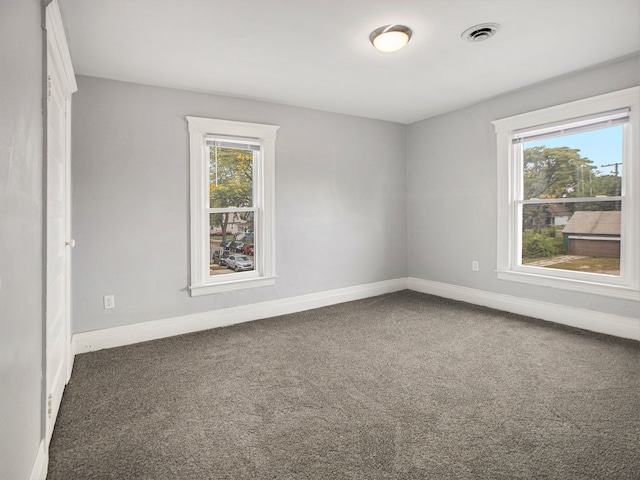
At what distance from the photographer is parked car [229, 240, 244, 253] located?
4133mm

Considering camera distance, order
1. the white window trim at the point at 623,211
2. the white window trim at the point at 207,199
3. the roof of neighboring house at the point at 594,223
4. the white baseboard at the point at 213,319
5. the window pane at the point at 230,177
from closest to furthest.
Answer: the white window trim at the point at 623,211 → the white baseboard at the point at 213,319 → the roof of neighboring house at the point at 594,223 → the white window trim at the point at 207,199 → the window pane at the point at 230,177

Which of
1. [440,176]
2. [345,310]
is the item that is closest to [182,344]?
[345,310]

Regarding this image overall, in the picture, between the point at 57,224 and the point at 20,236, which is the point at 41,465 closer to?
the point at 20,236

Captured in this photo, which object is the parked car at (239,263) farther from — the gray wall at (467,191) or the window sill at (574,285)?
the window sill at (574,285)

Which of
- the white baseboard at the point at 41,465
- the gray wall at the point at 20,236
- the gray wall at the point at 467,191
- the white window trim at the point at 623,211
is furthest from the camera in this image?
the gray wall at the point at 467,191

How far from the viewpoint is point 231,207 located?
402 centimetres

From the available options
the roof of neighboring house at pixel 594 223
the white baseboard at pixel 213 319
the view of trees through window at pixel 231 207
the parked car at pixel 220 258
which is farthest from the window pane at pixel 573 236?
the parked car at pixel 220 258

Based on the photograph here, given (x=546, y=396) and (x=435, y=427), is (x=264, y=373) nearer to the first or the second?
(x=435, y=427)

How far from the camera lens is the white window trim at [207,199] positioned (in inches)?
147

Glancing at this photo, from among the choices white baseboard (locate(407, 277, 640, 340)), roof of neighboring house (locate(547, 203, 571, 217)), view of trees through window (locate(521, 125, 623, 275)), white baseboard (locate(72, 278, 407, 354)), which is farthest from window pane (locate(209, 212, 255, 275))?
roof of neighboring house (locate(547, 203, 571, 217))

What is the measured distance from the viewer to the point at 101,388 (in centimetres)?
254

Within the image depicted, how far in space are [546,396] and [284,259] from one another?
2802mm

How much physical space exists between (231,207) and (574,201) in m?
3.44

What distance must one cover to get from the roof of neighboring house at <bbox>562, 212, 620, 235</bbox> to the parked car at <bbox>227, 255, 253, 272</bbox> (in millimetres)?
3319
